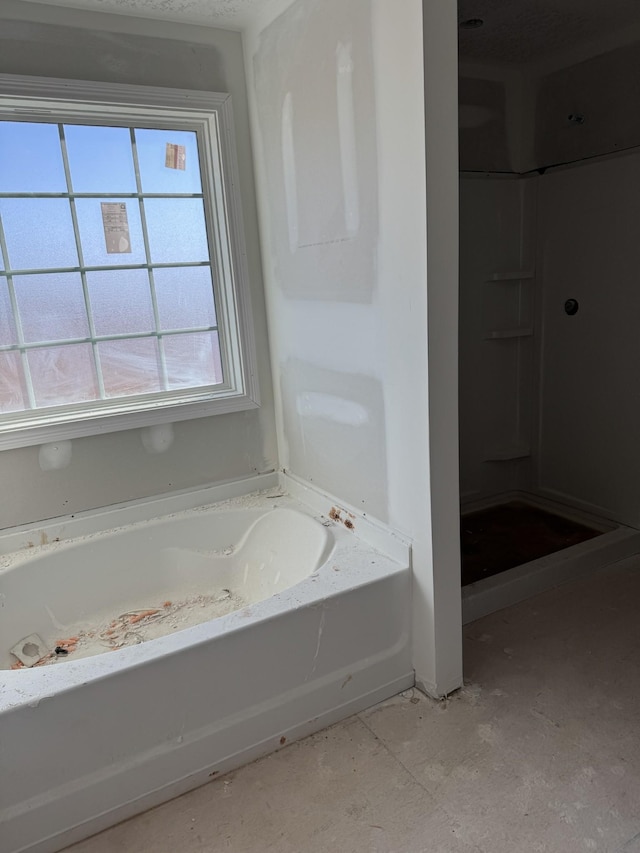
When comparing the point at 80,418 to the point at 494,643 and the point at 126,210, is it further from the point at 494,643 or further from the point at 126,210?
the point at 494,643

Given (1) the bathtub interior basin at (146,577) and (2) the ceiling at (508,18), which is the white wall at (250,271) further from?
(1) the bathtub interior basin at (146,577)

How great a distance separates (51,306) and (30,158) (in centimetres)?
52

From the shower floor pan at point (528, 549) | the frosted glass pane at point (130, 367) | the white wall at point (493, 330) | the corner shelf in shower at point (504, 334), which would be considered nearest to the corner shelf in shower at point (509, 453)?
the white wall at point (493, 330)

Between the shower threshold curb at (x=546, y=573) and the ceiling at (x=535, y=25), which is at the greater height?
the ceiling at (x=535, y=25)

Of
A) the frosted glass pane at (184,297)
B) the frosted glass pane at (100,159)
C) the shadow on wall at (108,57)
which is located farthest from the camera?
the frosted glass pane at (184,297)

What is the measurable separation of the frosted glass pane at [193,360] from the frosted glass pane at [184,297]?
6 centimetres

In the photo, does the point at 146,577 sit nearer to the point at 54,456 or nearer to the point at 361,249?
the point at 54,456

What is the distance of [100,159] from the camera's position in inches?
91.4

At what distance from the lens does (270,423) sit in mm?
2740

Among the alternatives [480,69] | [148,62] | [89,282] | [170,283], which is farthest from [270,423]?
[480,69]

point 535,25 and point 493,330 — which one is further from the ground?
point 535,25

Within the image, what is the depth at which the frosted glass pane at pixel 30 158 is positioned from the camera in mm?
2174

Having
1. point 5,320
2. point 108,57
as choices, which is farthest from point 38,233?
point 108,57

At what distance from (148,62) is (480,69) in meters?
1.69
